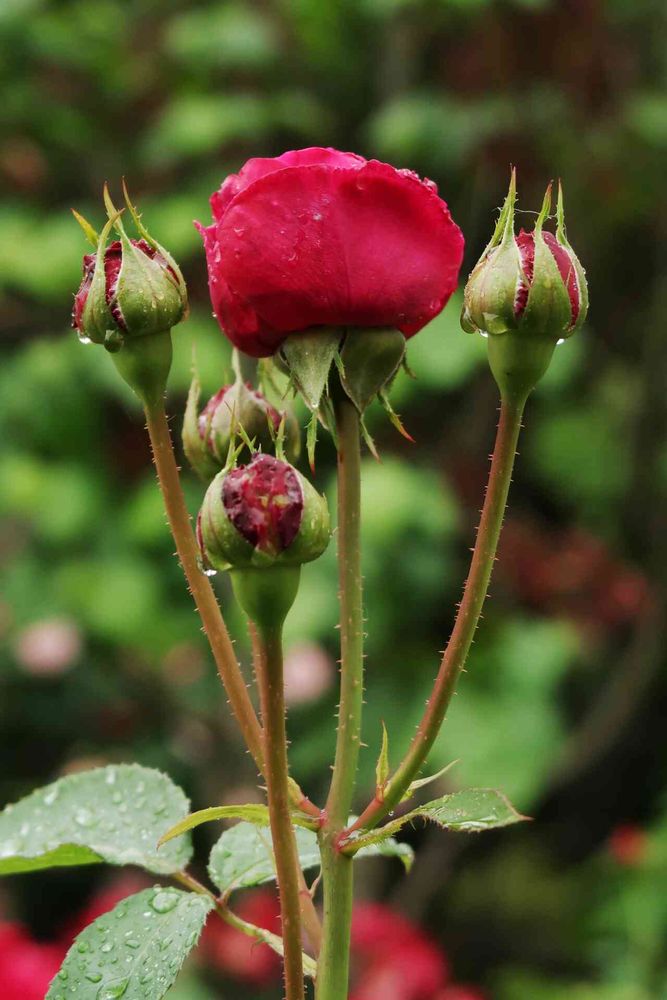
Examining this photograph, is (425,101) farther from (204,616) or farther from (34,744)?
(204,616)

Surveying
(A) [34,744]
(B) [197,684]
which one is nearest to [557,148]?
(B) [197,684]

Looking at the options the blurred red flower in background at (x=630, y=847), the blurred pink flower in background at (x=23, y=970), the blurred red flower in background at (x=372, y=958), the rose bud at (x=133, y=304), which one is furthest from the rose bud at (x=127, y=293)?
the blurred red flower in background at (x=630, y=847)

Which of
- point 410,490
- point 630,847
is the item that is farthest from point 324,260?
point 630,847

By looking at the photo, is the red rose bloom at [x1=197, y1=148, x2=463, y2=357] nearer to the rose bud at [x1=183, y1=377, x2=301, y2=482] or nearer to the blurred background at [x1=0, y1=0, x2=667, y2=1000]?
the rose bud at [x1=183, y1=377, x2=301, y2=482]

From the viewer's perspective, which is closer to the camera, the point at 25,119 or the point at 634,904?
the point at 634,904

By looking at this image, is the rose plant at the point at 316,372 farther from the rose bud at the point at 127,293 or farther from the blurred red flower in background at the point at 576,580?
the blurred red flower in background at the point at 576,580
